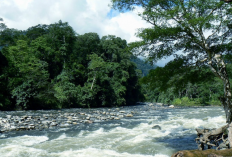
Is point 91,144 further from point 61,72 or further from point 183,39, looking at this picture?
point 61,72

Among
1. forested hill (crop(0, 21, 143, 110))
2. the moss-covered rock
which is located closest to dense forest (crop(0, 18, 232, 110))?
forested hill (crop(0, 21, 143, 110))

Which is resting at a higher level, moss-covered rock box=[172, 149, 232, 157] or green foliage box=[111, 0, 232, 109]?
green foliage box=[111, 0, 232, 109]

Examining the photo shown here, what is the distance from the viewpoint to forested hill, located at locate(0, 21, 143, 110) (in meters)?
25.5

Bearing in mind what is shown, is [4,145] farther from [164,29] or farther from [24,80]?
[24,80]

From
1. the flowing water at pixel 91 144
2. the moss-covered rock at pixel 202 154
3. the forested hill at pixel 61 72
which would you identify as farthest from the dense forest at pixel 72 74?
the moss-covered rock at pixel 202 154

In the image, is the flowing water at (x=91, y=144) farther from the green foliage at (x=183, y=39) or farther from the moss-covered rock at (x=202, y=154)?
the moss-covered rock at (x=202, y=154)

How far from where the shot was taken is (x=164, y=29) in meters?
5.87

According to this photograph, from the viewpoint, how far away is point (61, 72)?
133 ft

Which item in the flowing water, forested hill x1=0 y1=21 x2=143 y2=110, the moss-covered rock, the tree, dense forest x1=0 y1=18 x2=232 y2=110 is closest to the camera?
the moss-covered rock

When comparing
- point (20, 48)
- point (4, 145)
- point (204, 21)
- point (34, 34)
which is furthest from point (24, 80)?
point (34, 34)

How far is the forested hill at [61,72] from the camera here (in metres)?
25.5

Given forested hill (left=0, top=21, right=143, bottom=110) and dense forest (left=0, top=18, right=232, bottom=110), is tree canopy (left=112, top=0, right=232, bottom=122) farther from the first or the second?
forested hill (left=0, top=21, right=143, bottom=110)

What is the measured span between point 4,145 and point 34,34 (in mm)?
50009

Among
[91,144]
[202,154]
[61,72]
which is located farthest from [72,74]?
[202,154]
